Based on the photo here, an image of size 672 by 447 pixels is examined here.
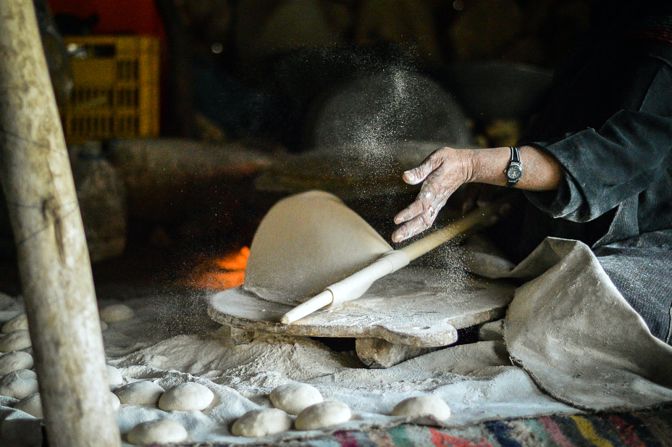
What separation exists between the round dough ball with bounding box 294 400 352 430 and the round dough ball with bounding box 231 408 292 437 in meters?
0.04

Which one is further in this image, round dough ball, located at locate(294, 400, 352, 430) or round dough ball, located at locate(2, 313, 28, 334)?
round dough ball, located at locate(2, 313, 28, 334)

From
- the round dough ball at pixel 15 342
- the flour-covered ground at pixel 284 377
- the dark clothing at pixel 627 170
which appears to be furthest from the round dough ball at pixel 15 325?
the dark clothing at pixel 627 170

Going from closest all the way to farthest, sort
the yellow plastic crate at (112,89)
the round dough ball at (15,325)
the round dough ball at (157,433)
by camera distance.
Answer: the round dough ball at (157,433) → the round dough ball at (15,325) → the yellow plastic crate at (112,89)

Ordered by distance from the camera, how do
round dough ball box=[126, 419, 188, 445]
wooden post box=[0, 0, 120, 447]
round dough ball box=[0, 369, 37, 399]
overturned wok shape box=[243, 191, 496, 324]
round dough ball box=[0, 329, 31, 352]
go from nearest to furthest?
wooden post box=[0, 0, 120, 447]
round dough ball box=[126, 419, 188, 445]
round dough ball box=[0, 369, 37, 399]
overturned wok shape box=[243, 191, 496, 324]
round dough ball box=[0, 329, 31, 352]

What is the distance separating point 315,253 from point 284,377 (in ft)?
1.60

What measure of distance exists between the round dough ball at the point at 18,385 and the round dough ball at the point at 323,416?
838 millimetres

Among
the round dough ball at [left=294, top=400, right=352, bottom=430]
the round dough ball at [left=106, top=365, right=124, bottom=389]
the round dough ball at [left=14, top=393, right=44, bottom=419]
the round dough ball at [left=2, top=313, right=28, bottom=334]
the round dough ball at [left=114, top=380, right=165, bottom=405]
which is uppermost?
the round dough ball at [left=294, top=400, right=352, bottom=430]

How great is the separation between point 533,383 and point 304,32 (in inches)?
155

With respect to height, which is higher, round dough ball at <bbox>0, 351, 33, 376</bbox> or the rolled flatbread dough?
the rolled flatbread dough

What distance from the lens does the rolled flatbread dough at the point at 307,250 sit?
2.59 metres

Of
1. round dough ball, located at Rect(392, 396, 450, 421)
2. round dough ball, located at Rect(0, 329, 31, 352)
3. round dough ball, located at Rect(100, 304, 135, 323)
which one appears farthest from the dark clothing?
round dough ball, located at Rect(0, 329, 31, 352)

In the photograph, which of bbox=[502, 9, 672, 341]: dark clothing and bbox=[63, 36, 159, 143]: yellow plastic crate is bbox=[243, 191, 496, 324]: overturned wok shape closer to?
bbox=[502, 9, 672, 341]: dark clothing

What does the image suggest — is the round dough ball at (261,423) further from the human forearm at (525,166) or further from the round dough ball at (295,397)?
the human forearm at (525,166)

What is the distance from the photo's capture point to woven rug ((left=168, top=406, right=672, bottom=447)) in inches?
71.1
